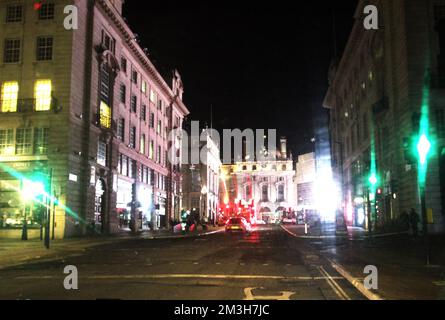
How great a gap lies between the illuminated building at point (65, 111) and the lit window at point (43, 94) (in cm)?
7

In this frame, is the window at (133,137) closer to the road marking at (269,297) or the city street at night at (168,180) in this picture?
the city street at night at (168,180)

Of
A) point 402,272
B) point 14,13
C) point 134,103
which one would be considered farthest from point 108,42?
point 402,272

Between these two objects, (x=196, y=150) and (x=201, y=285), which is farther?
(x=196, y=150)

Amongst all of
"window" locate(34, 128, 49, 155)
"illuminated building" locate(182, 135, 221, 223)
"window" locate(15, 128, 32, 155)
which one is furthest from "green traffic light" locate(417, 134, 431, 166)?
"illuminated building" locate(182, 135, 221, 223)

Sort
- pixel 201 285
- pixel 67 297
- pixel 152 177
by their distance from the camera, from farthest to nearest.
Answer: pixel 152 177, pixel 201 285, pixel 67 297

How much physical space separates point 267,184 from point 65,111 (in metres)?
99.1

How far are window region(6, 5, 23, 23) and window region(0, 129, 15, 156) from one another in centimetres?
873

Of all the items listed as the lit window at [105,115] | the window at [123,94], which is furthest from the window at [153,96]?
the lit window at [105,115]

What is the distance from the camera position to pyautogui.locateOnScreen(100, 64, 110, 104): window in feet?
133

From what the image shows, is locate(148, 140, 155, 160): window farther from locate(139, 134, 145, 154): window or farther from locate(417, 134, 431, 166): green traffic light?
locate(417, 134, 431, 166): green traffic light

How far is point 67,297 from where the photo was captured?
898cm
